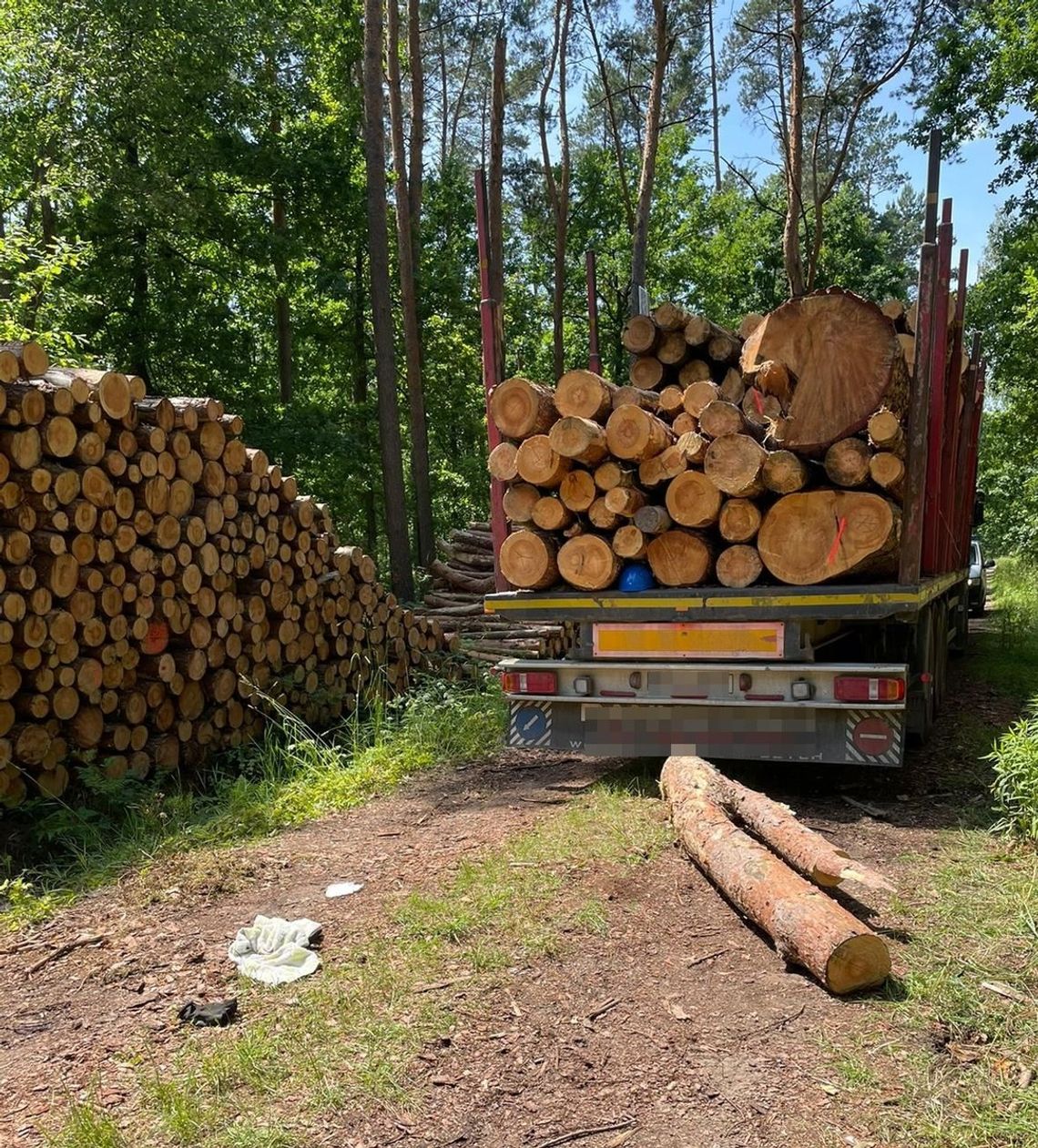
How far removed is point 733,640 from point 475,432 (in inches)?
804

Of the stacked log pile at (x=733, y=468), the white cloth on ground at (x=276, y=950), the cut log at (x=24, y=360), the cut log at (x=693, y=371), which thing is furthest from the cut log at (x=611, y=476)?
the cut log at (x=24, y=360)

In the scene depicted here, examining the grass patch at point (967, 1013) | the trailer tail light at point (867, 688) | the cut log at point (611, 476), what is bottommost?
the grass patch at point (967, 1013)

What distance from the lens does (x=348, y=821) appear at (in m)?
5.55

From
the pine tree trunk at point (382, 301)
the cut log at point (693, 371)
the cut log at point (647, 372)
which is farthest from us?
the pine tree trunk at point (382, 301)

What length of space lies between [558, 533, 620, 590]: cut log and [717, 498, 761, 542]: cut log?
70cm

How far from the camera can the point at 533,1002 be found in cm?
306

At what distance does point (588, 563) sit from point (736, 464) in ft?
3.55

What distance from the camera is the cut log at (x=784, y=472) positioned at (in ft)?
16.4

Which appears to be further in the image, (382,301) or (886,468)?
(382,301)

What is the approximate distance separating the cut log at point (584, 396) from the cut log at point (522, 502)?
0.53 m

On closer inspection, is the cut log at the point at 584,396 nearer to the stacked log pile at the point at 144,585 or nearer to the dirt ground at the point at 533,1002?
the dirt ground at the point at 533,1002

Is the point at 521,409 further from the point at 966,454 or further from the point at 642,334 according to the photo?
the point at 966,454

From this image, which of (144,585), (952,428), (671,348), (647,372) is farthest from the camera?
(647,372)

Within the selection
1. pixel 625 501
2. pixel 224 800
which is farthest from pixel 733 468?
pixel 224 800
